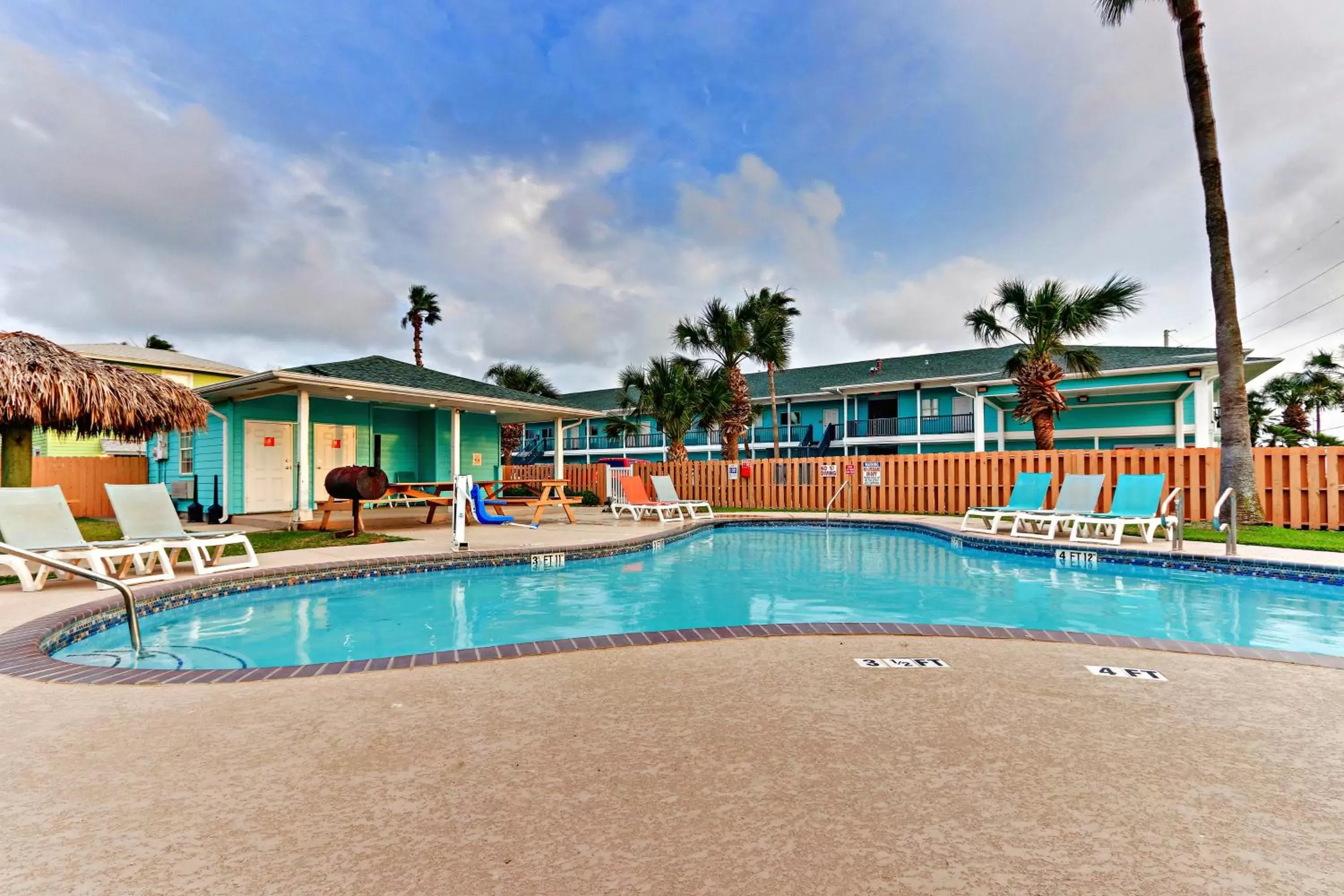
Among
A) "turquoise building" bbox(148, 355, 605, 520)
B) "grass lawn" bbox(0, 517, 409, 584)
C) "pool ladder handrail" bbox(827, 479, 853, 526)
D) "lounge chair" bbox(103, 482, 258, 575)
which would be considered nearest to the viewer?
"lounge chair" bbox(103, 482, 258, 575)

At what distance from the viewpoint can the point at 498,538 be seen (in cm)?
1117

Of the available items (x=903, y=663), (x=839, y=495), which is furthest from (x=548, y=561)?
(x=839, y=495)

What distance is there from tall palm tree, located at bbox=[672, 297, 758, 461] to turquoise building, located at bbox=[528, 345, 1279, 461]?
382cm

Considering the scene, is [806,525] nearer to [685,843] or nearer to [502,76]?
[502,76]

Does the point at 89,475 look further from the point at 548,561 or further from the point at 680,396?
the point at 680,396

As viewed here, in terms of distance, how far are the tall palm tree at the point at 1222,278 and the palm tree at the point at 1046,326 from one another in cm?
385

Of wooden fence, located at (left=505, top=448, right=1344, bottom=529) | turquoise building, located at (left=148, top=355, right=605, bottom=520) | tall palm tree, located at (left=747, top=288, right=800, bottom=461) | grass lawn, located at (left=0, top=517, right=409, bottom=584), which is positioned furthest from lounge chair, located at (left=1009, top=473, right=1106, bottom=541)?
turquoise building, located at (left=148, top=355, right=605, bottom=520)

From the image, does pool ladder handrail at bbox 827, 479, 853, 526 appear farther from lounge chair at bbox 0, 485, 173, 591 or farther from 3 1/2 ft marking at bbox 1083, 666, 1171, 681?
lounge chair at bbox 0, 485, 173, 591

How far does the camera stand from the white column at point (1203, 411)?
71.5 ft

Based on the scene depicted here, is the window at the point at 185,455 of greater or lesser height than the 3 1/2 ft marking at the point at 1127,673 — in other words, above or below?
above

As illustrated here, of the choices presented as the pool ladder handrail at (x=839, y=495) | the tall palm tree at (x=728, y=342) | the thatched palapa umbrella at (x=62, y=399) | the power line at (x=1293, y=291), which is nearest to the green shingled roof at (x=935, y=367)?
the power line at (x=1293, y=291)

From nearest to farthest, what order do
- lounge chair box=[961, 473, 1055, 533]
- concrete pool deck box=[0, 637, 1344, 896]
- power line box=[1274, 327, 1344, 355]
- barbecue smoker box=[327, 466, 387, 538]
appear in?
concrete pool deck box=[0, 637, 1344, 896] < barbecue smoker box=[327, 466, 387, 538] < lounge chair box=[961, 473, 1055, 533] < power line box=[1274, 327, 1344, 355]

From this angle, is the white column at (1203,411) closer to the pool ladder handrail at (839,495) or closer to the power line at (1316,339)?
the power line at (1316,339)

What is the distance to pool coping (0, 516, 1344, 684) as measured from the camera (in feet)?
11.9
